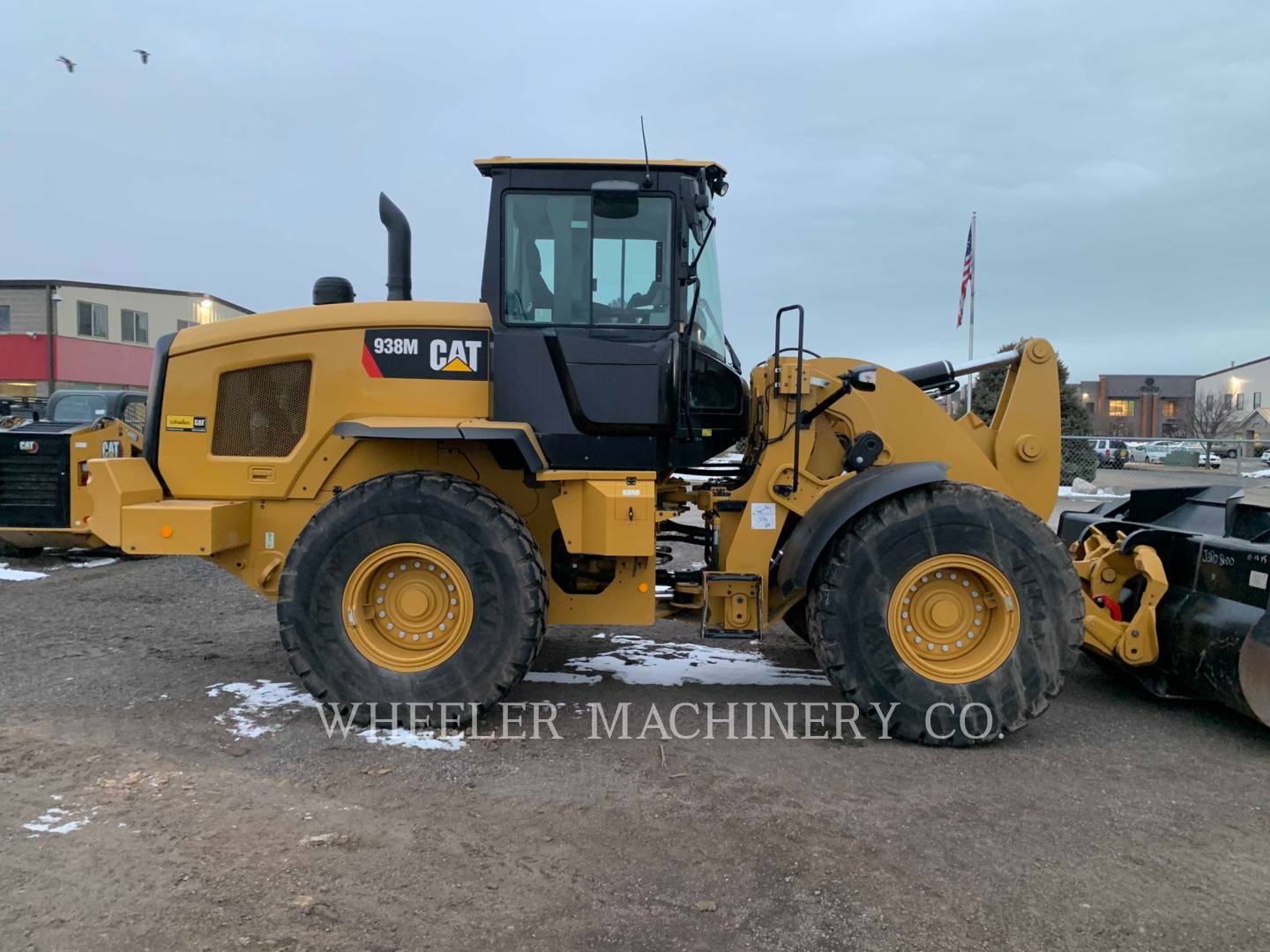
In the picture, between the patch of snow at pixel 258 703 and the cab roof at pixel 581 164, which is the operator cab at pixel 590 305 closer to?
the cab roof at pixel 581 164

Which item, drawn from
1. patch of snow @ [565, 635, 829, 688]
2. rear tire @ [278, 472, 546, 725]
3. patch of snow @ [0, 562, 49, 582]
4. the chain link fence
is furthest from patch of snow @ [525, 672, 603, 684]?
the chain link fence

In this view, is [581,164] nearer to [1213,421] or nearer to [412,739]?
[412,739]

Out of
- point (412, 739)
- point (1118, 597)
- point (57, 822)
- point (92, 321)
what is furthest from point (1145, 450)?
point (92, 321)

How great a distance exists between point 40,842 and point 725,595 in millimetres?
3125

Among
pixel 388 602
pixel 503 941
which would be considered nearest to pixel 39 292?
pixel 388 602

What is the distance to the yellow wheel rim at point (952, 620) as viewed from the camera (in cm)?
426

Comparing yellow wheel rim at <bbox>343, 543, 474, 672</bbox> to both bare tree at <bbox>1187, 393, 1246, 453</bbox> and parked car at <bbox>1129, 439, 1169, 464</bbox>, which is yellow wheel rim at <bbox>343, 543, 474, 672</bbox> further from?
bare tree at <bbox>1187, 393, 1246, 453</bbox>

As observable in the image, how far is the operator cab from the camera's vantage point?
455cm

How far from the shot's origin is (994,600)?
14.1 feet

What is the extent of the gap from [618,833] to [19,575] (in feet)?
27.1

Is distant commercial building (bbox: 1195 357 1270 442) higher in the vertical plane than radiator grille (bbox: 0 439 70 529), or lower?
higher

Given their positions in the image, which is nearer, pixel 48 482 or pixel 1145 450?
pixel 48 482

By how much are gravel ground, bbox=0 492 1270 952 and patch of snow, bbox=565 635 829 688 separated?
271mm

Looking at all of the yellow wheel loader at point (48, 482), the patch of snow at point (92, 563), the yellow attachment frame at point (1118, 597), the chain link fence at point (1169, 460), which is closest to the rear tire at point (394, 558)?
the yellow attachment frame at point (1118, 597)
